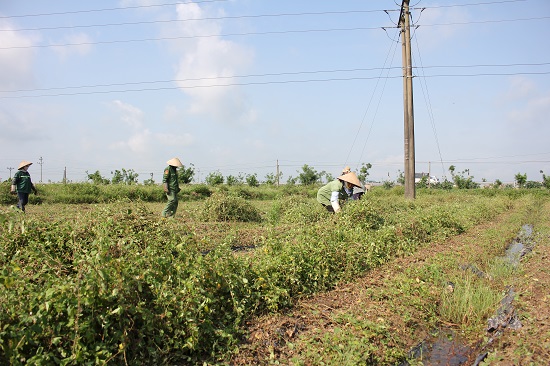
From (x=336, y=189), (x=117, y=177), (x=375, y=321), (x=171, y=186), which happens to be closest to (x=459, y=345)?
(x=375, y=321)

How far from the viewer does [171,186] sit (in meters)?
9.34

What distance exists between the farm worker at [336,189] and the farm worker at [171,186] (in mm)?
3157

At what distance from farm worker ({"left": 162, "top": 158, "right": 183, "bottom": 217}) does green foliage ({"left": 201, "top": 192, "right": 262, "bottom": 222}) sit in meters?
1.68

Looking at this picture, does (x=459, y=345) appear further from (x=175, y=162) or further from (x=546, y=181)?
(x=546, y=181)

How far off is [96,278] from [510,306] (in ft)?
12.8

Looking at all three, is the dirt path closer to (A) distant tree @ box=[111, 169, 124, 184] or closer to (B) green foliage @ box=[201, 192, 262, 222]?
(B) green foliage @ box=[201, 192, 262, 222]

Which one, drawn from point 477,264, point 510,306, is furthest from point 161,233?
point 477,264

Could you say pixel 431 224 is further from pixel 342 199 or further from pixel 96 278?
pixel 96 278

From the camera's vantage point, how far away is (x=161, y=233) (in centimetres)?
510

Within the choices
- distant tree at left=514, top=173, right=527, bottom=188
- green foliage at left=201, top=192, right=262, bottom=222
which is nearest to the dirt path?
green foliage at left=201, top=192, right=262, bottom=222

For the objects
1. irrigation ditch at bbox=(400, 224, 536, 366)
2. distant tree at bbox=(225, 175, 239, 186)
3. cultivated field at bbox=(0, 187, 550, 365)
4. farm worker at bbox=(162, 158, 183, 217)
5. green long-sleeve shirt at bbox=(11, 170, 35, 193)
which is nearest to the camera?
cultivated field at bbox=(0, 187, 550, 365)

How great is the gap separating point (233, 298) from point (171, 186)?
5947mm

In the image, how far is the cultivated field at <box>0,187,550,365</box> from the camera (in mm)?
2904

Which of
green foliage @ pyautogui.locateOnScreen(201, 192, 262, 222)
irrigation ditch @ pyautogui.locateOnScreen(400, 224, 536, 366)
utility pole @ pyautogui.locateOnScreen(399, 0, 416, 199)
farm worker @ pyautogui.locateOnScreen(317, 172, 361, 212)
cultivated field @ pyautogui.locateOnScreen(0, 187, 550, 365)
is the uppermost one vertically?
utility pole @ pyautogui.locateOnScreen(399, 0, 416, 199)
